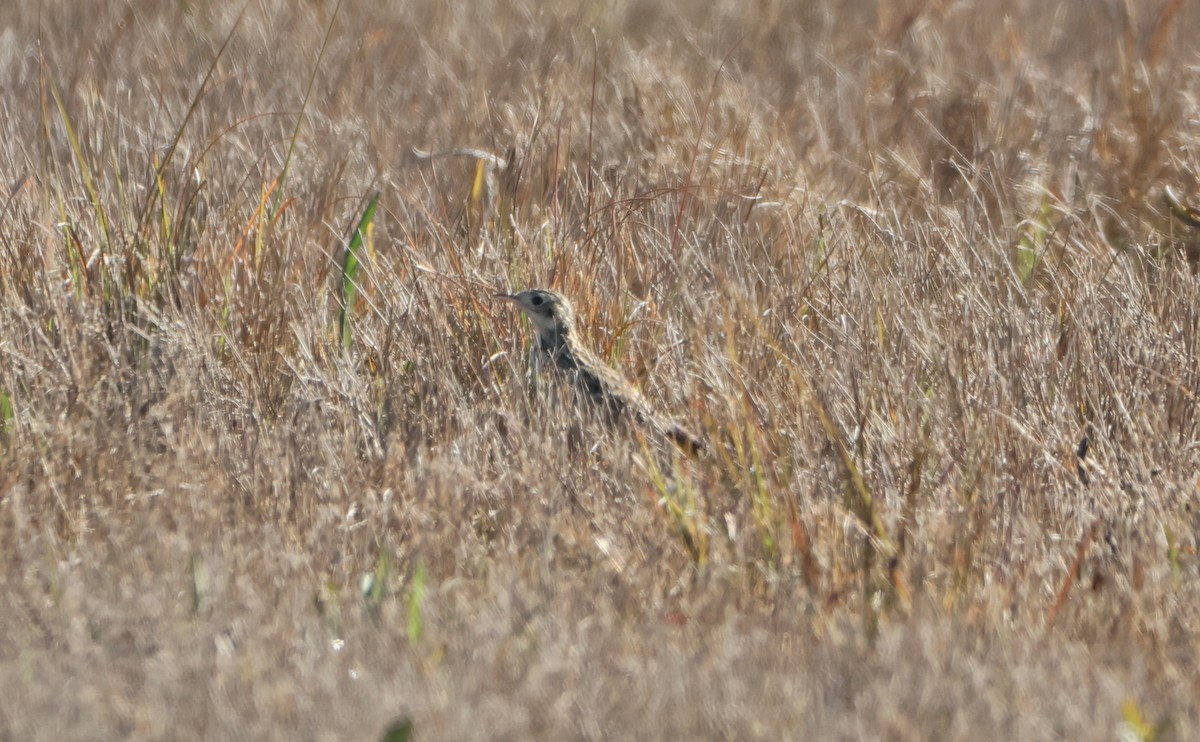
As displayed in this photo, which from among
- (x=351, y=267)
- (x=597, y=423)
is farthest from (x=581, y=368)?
(x=351, y=267)

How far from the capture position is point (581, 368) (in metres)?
4.71

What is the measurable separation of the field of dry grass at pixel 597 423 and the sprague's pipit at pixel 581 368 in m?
0.10

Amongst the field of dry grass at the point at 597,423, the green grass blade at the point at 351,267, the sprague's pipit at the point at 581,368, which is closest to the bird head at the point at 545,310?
the sprague's pipit at the point at 581,368

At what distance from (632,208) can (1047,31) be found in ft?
15.6

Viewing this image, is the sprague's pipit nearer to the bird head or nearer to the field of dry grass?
the bird head

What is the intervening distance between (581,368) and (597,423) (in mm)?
447

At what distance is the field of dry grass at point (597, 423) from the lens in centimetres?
283

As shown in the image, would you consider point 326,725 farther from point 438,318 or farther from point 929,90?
point 929,90

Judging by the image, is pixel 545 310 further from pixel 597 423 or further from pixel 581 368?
pixel 597 423

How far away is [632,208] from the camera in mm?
5488

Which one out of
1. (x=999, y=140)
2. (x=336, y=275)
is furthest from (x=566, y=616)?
(x=999, y=140)

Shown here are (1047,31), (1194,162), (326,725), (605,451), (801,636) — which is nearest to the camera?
(326,725)

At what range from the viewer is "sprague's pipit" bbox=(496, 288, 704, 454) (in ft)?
14.3

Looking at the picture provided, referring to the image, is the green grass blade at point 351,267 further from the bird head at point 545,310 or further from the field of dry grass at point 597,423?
the bird head at point 545,310
